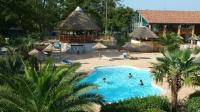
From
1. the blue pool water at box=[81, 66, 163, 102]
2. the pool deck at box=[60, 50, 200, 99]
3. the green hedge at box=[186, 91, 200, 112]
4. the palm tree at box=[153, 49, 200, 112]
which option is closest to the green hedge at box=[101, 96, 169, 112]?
the palm tree at box=[153, 49, 200, 112]

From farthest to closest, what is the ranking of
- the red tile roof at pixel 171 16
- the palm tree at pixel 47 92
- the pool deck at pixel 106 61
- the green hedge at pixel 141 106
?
1. the red tile roof at pixel 171 16
2. the pool deck at pixel 106 61
3. the green hedge at pixel 141 106
4. the palm tree at pixel 47 92

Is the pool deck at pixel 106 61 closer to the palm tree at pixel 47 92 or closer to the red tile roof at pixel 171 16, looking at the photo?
the palm tree at pixel 47 92

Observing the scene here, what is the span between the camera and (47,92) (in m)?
11.2

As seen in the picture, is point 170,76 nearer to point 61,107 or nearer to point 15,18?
point 61,107

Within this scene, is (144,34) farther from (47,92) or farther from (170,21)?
(47,92)

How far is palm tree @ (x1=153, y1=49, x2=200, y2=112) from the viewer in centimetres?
1717

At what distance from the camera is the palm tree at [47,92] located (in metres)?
11.3

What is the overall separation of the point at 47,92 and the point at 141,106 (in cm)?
669

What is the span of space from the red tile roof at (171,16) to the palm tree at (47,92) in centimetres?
4518

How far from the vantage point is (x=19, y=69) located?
1689 centimetres

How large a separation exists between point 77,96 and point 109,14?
5616cm

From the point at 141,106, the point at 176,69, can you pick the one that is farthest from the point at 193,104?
the point at 141,106

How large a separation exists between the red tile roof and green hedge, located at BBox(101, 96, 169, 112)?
39.4m

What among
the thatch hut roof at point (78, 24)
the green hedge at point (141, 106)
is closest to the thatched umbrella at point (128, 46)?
the thatch hut roof at point (78, 24)
